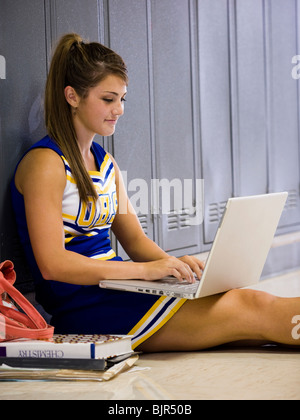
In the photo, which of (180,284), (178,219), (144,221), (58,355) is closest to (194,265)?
(180,284)

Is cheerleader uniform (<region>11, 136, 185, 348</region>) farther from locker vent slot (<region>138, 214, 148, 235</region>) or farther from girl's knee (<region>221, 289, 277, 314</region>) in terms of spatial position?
locker vent slot (<region>138, 214, 148, 235</region>)

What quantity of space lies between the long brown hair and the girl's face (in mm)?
18

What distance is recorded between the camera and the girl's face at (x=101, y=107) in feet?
6.98

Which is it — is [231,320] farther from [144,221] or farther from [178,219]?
[178,219]

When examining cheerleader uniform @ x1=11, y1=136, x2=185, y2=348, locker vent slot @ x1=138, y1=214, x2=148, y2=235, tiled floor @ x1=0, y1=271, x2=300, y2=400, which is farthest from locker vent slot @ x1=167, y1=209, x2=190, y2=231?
tiled floor @ x1=0, y1=271, x2=300, y2=400

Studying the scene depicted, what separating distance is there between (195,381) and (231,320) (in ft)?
0.90

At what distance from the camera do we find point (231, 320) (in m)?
2.02

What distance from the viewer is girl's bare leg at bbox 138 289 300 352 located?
199cm

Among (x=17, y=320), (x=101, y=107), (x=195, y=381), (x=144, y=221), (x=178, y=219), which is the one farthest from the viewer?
(x=178, y=219)

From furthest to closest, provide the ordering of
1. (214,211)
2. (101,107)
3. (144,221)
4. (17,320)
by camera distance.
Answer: (214,211)
(144,221)
(101,107)
(17,320)

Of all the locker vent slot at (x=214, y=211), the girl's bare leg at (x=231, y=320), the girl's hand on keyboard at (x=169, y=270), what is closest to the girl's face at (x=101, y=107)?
the girl's hand on keyboard at (x=169, y=270)

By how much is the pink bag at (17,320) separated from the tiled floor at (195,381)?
0.48ft

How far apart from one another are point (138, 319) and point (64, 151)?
1.83 ft

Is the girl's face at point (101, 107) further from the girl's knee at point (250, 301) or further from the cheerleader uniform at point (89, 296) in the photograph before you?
the girl's knee at point (250, 301)
